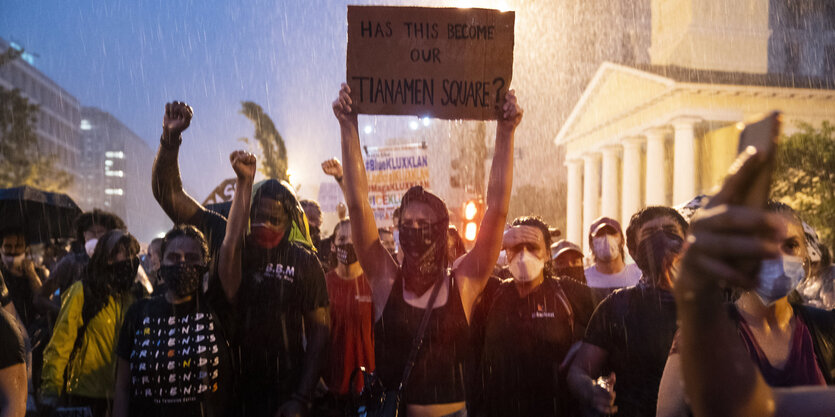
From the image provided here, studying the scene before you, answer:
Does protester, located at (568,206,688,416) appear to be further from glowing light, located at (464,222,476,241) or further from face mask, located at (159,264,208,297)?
glowing light, located at (464,222,476,241)

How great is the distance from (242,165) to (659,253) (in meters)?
2.16

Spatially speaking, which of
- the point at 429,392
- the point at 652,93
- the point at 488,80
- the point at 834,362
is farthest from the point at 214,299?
the point at 652,93

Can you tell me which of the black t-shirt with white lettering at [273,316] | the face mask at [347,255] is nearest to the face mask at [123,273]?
the black t-shirt with white lettering at [273,316]

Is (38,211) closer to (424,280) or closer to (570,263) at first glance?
(570,263)

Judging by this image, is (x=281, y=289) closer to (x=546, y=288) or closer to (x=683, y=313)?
(x=546, y=288)

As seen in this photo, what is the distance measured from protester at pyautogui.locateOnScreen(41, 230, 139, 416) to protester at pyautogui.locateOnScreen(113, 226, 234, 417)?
0.63 m

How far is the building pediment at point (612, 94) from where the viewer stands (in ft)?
118

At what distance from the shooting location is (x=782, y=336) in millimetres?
2236

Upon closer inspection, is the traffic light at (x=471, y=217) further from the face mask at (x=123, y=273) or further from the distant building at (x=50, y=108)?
the distant building at (x=50, y=108)

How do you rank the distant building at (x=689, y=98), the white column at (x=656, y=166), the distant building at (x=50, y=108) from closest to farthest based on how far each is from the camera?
the distant building at (x=689, y=98)
the white column at (x=656, y=166)
the distant building at (x=50, y=108)

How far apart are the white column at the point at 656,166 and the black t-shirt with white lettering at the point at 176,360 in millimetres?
35219

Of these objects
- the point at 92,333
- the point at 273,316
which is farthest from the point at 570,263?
the point at 92,333

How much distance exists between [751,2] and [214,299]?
157 feet

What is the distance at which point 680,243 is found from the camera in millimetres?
3350
